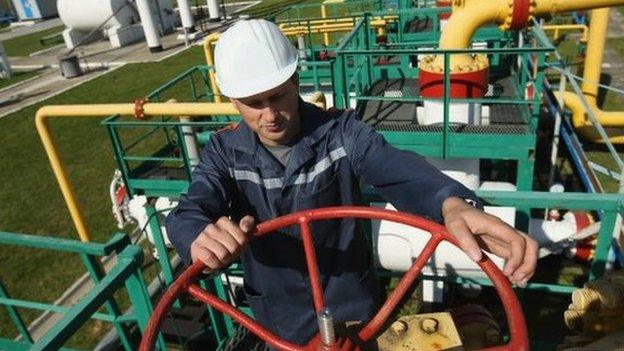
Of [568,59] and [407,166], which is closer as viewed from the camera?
[407,166]

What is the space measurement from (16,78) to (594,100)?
59.8ft

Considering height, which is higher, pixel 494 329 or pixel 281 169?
pixel 281 169

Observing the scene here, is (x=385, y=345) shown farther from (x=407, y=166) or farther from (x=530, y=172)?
(x=530, y=172)

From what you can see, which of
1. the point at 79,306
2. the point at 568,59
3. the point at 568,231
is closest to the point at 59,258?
the point at 79,306

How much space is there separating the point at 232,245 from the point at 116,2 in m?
22.1

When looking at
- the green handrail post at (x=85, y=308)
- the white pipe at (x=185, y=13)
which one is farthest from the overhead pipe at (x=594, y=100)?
the white pipe at (x=185, y=13)

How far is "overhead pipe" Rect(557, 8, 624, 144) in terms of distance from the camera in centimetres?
689

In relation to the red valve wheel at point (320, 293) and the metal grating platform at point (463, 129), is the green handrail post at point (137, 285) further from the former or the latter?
the metal grating platform at point (463, 129)

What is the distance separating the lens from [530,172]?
4457 millimetres

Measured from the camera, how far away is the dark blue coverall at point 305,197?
1.68m

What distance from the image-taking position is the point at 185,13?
19828mm

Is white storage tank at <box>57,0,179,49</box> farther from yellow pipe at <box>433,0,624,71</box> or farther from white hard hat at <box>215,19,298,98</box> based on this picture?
white hard hat at <box>215,19,298,98</box>

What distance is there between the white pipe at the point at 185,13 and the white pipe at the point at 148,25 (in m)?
1.47

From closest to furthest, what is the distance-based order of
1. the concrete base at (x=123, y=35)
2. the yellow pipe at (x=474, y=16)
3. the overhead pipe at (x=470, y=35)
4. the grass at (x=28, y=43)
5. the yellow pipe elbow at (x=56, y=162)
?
the yellow pipe at (x=474, y=16)
the overhead pipe at (x=470, y=35)
the yellow pipe elbow at (x=56, y=162)
the concrete base at (x=123, y=35)
the grass at (x=28, y=43)
